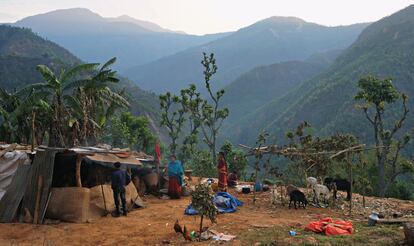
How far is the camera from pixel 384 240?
340 inches

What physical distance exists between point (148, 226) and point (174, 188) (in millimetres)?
4248

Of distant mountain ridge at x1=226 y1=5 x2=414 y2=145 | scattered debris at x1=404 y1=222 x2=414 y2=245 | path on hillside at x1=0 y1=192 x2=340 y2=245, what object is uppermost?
distant mountain ridge at x1=226 y1=5 x2=414 y2=145

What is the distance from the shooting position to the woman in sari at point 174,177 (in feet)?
48.6

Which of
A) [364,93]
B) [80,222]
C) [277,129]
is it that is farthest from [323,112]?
[80,222]

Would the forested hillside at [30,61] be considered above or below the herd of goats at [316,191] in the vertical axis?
above

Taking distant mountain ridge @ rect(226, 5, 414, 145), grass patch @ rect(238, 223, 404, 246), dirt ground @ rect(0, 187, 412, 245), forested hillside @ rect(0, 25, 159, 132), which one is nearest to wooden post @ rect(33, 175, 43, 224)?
dirt ground @ rect(0, 187, 412, 245)

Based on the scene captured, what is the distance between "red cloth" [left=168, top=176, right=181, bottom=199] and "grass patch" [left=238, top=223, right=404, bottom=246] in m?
5.46

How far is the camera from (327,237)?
8969 millimetres

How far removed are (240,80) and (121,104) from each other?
4454 inches

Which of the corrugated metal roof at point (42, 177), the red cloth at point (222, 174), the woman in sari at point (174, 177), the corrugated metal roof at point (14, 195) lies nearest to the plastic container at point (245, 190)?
the red cloth at point (222, 174)

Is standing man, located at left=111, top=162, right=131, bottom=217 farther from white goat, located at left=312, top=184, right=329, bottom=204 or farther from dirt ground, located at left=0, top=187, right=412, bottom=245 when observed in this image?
white goat, located at left=312, top=184, right=329, bottom=204

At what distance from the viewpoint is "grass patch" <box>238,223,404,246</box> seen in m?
8.52

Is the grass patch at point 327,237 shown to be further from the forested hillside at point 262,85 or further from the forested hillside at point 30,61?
the forested hillside at point 262,85

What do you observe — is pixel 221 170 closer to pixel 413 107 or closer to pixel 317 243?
pixel 317 243
